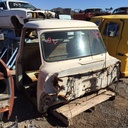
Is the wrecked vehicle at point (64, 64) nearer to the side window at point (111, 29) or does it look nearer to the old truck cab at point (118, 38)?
the old truck cab at point (118, 38)

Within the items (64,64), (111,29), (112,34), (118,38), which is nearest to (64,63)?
(64,64)

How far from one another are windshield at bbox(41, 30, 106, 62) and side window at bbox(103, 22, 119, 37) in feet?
6.87

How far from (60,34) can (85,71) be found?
95cm

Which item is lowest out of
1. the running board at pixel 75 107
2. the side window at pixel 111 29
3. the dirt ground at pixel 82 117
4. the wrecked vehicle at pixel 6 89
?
the dirt ground at pixel 82 117

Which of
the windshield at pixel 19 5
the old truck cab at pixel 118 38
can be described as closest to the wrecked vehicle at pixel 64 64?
the old truck cab at pixel 118 38

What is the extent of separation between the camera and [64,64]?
4273 millimetres

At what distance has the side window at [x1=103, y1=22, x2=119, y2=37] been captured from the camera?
6.86 m

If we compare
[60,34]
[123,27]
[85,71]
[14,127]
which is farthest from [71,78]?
[123,27]

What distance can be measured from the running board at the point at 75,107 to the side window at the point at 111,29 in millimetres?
2654

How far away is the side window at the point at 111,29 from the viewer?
22.5ft

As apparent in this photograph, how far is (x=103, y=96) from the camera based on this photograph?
16.0 feet

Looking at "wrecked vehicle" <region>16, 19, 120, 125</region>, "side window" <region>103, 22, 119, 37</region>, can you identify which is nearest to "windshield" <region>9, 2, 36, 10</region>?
"side window" <region>103, 22, 119, 37</region>

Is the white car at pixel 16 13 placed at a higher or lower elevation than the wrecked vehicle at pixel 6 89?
higher

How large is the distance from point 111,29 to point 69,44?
2954 mm
